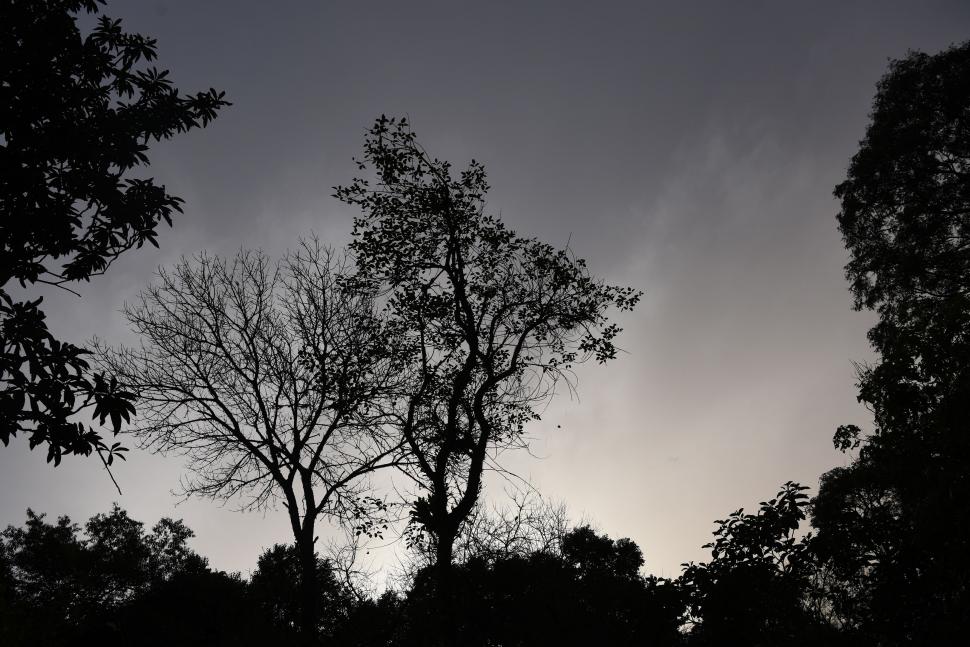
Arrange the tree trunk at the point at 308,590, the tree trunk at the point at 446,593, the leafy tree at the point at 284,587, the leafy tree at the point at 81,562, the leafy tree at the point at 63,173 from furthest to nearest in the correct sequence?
the leafy tree at the point at 81,562 < the leafy tree at the point at 284,587 < the tree trunk at the point at 308,590 < the tree trunk at the point at 446,593 < the leafy tree at the point at 63,173

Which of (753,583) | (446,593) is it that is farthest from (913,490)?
(446,593)

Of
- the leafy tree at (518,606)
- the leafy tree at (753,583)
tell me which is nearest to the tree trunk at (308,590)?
the leafy tree at (518,606)

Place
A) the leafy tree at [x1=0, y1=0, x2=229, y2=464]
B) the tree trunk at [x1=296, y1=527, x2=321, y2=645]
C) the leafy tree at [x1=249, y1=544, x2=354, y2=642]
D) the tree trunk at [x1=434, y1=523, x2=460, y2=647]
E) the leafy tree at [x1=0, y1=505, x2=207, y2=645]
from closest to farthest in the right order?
the leafy tree at [x1=0, y1=0, x2=229, y2=464]
the tree trunk at [x1=434, y1=523, x2=460, y2=647]
the tree trunk at [x1=296, y1=527, x2=321, y2=645]
the leafy tree at [x1=249, y1=544, x2=354, y2=642]
the leafy tree at [x1=0, y1=505, x2=207, y2=645]

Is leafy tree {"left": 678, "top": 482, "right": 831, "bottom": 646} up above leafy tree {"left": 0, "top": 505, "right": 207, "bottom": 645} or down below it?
below

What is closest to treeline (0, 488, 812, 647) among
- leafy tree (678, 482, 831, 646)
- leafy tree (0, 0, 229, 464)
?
leafy tree (678, 482, 831, 646)

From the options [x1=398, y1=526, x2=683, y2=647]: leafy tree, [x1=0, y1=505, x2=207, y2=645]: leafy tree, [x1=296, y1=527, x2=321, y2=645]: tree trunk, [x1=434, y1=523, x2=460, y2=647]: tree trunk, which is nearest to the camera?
[x1=434, y1=523, x2=460, y2=647]: tree trunk

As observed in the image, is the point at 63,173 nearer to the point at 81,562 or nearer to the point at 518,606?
the point at 518,606

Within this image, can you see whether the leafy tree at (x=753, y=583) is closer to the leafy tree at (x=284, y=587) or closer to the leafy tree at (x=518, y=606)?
the leafy tree at (x=518, y=606)

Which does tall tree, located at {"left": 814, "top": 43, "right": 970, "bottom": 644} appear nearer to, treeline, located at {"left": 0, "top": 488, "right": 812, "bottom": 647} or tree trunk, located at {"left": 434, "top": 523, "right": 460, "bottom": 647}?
treeline, located at {"left": 0, "top": 488, "right": 812, "bottom": 647}

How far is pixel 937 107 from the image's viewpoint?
18.2 meters

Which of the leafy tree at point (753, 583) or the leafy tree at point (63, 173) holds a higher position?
the leafy tree at point (63, 173)

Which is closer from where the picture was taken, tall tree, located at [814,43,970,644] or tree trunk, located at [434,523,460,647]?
tall tree, located at [814,43,970,644]

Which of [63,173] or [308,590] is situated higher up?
[63,173]

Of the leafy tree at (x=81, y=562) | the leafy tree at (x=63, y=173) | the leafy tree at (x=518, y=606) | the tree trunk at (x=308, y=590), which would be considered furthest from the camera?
the leafy tree at (x=81, y=562)
